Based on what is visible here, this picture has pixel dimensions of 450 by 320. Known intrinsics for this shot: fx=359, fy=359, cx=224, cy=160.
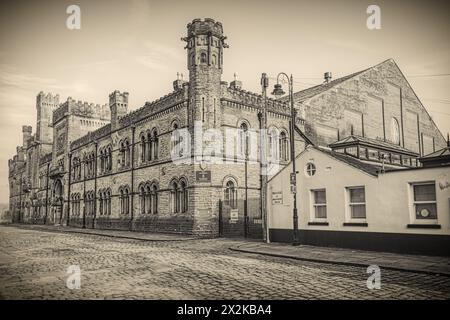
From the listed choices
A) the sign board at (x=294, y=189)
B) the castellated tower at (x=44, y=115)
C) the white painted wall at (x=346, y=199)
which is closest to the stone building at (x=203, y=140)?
the white painted wall at (x=346, y=199)

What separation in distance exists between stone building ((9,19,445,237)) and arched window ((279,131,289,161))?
0.25ft

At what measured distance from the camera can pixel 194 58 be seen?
2330cm

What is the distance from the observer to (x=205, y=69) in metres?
23.1

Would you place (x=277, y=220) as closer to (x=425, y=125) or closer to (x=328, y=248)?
(x=328, y=248)

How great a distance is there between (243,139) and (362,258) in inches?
532

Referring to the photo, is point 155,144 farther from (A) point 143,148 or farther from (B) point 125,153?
(B) point 125,153

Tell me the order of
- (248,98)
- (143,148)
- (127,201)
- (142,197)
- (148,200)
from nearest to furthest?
(248,98), (148,200), (142,197), (143,148), (127,201)

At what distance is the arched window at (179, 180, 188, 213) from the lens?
23.3 metres

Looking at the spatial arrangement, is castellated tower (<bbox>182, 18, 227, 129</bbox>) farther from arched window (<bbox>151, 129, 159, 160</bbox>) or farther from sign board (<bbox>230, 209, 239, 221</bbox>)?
sign board (<bbox>230, 209, 239, 221</bbox>)

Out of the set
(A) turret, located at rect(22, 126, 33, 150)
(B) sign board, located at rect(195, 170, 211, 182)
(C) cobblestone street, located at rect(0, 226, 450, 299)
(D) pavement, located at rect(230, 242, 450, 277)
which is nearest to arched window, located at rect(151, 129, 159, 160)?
(B) sign board, located at rect(195, 170, 211, 182)

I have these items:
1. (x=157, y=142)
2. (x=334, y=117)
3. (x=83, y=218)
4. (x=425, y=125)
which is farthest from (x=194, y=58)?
(x=425, y=125)

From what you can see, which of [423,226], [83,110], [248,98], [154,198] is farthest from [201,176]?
[83,110]

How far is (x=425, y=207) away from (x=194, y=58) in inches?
640

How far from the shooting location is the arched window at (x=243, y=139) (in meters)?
23.9
